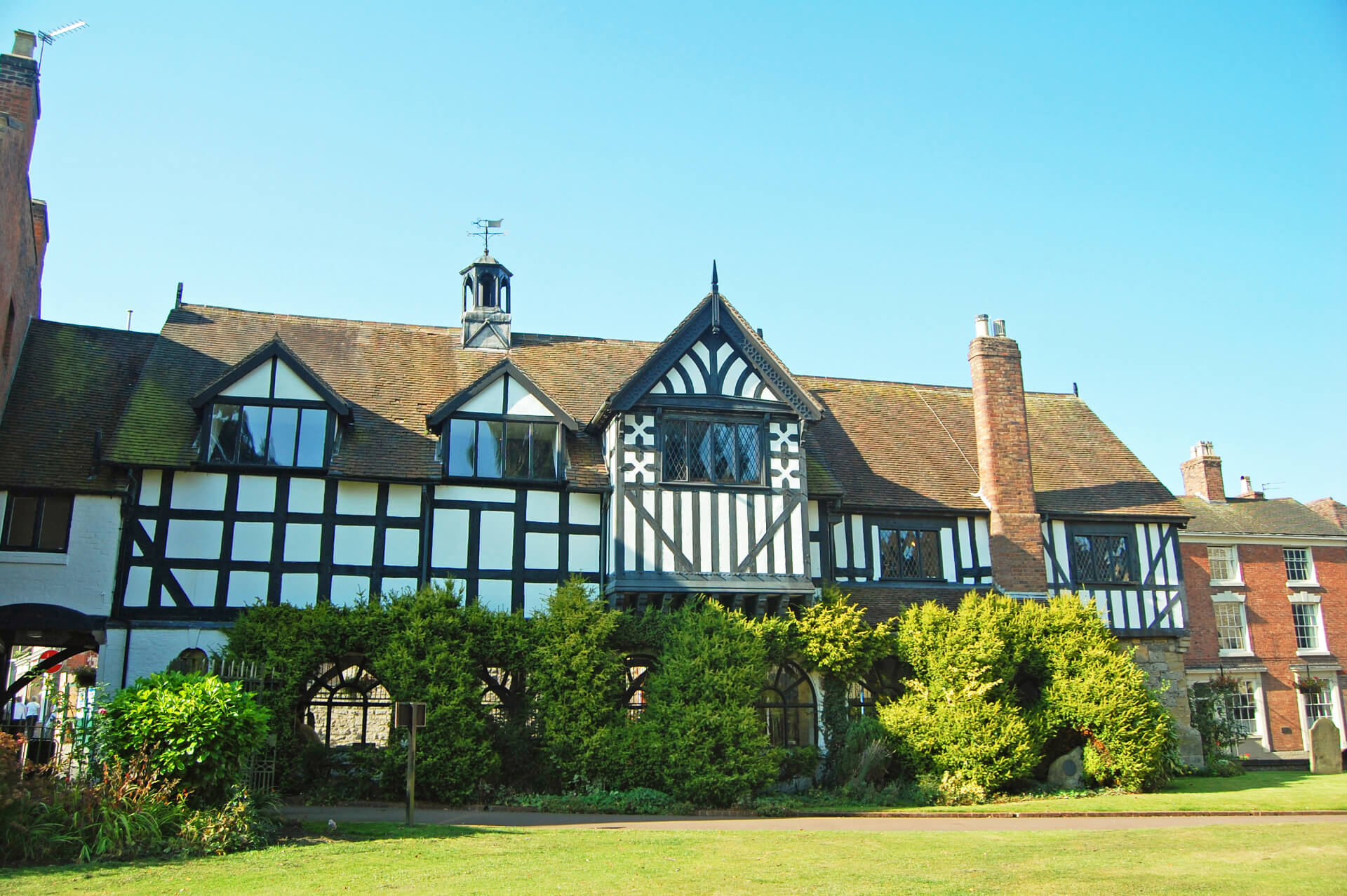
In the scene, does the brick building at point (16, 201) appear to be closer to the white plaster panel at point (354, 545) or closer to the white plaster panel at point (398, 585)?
the white plaster panel at point (354, 545)

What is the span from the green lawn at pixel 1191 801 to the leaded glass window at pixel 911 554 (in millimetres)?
5599

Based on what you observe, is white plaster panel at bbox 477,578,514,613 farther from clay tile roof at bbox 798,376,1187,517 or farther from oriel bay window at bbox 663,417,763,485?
clay tile roof at bbox 798,376,1187,517

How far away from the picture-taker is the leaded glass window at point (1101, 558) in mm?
23781

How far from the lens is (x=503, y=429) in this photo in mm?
20844

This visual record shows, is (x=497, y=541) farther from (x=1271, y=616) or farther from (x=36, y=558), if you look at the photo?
(x=1271, y=616)

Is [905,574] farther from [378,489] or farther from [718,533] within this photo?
[378,489]

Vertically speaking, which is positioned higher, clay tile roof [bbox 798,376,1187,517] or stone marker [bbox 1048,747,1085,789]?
clay tile roof [bbox 798,376,1187,517]

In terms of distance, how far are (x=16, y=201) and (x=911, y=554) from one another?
19.7 metres

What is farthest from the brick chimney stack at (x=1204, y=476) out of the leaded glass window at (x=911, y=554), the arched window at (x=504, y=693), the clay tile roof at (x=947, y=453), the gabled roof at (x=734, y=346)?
the arched window at (x=504, y=693)

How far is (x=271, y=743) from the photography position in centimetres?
1589

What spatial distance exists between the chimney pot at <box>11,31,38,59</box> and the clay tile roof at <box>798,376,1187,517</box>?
18.2 meters

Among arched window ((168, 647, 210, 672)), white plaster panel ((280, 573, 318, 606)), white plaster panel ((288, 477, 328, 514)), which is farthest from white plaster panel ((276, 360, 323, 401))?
arched window ((168, 647, 210, 672))

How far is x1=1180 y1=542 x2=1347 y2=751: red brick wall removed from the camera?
102 feet

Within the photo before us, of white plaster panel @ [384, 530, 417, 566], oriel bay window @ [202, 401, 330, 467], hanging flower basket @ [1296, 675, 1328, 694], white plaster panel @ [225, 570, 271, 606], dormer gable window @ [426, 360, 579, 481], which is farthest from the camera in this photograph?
hanging flower basket @ [1296, 675, 1328, 694]
